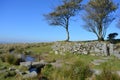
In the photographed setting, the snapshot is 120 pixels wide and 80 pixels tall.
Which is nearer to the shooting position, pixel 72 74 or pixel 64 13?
pixel 72 74

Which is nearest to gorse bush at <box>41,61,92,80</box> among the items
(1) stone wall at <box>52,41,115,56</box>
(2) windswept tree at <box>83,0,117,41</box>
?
(1) stone wall at <box>52,41,115,56</box>

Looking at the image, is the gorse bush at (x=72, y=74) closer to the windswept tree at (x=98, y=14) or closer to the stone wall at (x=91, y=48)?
the stone wall at (x=91, y=48)

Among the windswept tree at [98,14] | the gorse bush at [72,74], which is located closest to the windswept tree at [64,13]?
the windswept tree at [98,14]

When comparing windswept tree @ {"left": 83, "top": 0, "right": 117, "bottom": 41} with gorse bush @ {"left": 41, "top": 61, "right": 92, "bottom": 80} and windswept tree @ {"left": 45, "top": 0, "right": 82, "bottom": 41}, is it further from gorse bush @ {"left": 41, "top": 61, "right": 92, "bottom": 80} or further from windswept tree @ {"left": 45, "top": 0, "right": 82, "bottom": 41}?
gorse bush @ {"left": 41, "top": 61, "right": 92, "bottom": 80}

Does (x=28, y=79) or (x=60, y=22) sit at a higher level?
(x=60, y=22)

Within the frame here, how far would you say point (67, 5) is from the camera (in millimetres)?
37219

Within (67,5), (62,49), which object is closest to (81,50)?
(62,49)

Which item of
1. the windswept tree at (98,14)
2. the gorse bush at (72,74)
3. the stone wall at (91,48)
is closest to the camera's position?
the gorse bush at (72,74)

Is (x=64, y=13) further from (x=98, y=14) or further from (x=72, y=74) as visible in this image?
(x=72, y=74)

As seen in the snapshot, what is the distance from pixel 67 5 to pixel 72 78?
90.7 ft

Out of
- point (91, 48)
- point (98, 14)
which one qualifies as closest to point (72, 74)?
point (91, 48)

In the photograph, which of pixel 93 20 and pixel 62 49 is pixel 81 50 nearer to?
pixel 62 49

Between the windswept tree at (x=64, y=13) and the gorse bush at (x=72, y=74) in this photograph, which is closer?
the gorse bush at (x=72, y=74)

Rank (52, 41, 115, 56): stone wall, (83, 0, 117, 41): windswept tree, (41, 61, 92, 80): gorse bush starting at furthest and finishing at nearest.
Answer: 1. (83, 0, 117, 41): windswept tree
2. (52, 41, 115, 56): stone wall
3. (41, 61, 92, 80): gorse bush
